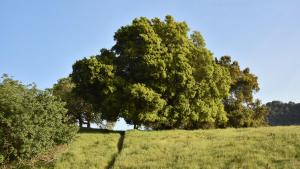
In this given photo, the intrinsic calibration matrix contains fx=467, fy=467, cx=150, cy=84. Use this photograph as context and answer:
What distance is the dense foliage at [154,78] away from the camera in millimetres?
50938

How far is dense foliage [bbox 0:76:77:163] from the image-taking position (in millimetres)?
33844

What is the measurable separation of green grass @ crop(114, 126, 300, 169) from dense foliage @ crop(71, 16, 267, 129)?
635cm

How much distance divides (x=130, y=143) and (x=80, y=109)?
2553 centimetres

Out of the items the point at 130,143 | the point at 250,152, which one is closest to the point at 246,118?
the point at 130,143

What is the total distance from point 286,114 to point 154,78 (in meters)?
78.9

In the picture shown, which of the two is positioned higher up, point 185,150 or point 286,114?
point 286,114

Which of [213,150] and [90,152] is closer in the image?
[213,150]

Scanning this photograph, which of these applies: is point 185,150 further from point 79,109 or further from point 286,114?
point 286,114

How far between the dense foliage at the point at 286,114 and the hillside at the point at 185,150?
245 ft

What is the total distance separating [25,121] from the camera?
34.1 metres

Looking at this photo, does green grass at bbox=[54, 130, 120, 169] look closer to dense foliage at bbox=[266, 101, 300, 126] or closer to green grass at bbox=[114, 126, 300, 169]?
green grass at bbox=[114, 126, 300, 169]

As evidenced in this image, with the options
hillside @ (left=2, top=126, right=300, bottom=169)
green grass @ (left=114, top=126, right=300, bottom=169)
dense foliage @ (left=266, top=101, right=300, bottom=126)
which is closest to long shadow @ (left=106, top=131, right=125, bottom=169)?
hillside @ (left=2, top=126, right=300, bottom=169)

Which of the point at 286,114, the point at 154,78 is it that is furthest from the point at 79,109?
the point at 286,114

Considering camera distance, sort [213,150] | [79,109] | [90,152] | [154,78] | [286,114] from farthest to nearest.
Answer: [286,114] → [79,109] → [154,78] → [90,152] → [213,150]
